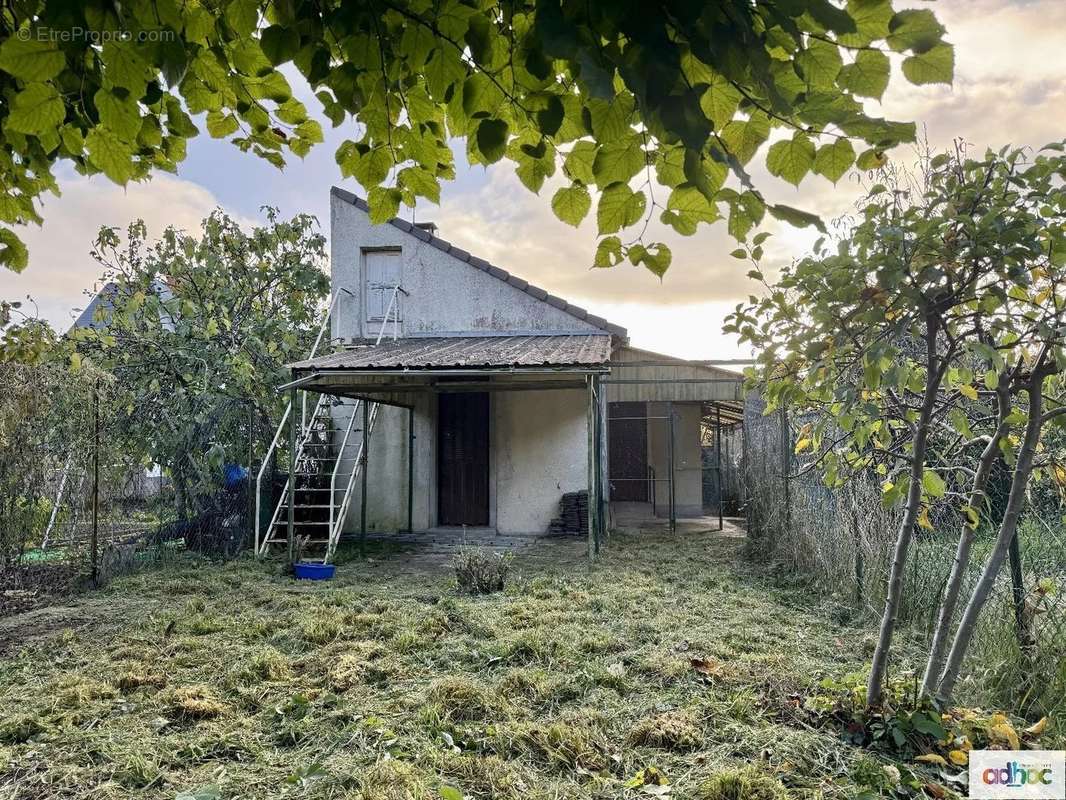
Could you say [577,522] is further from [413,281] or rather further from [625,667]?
[625,667]

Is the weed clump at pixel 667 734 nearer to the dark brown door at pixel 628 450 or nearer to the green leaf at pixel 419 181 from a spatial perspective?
the green leaf at pixel 419 181

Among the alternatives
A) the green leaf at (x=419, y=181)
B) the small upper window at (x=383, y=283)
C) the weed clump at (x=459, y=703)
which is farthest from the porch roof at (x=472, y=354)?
the green leaf at (x=419, y=181)

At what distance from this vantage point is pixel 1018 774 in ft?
8.32

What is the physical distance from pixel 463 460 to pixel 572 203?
992 centimetres

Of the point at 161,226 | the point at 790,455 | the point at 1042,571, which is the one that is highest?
the point at 161,226

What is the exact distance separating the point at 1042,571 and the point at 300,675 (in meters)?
4.80

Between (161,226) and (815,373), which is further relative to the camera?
(161,226)

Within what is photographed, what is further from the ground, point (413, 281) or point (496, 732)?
point (413, 281)

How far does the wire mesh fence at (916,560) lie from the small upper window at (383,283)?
6.38 metres

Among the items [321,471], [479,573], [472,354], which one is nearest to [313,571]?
[479,573]

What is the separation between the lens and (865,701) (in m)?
3.16

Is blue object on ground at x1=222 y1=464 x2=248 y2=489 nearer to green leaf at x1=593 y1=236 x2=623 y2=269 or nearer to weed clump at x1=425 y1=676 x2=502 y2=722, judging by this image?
weed clump at x1=425 y1=676 x2=502 y2=722

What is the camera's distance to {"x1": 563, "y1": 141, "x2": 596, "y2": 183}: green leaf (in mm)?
1730

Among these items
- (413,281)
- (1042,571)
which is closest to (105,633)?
(1042,571)
